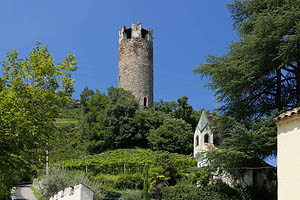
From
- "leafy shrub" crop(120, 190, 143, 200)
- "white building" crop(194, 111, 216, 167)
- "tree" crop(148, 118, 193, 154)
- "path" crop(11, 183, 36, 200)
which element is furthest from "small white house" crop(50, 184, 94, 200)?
"tree" crop(148, 118, 193, 154)

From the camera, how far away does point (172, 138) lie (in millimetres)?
32625

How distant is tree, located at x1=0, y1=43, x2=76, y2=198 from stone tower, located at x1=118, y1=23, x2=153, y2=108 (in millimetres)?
33800

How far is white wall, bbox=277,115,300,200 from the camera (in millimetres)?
10695

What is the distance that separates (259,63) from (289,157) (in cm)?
641

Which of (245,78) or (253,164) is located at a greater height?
(245,78)

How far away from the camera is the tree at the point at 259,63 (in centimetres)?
1556

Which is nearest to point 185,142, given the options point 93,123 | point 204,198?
point 93,123

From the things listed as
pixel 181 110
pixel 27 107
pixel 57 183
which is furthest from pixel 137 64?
pixel 27 107

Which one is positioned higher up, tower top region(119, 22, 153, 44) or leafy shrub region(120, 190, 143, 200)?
tower top region(119, 22, 153, 44)

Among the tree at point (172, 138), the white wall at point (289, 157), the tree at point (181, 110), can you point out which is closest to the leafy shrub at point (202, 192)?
the white wall at point (289, 157)

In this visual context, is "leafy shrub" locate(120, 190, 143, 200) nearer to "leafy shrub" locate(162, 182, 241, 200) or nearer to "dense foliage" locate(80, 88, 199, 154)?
"leafy shrub" locate(162, 182, 241, 200)

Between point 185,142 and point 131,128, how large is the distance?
562 cm

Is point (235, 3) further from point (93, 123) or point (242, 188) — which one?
point (93, 123)

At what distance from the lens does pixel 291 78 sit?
700 inches
